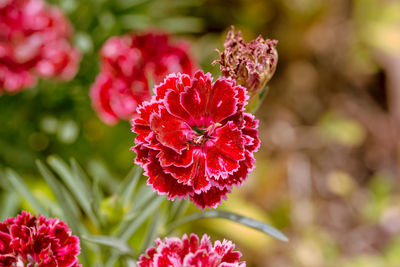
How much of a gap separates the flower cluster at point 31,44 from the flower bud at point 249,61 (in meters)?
0.90

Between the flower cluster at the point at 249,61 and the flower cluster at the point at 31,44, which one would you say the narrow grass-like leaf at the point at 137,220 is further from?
the flower cluster at the point at 31,44

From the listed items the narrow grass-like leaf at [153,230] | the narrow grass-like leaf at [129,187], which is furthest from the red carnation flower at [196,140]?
the narrow grass-like leaf at [153,230]

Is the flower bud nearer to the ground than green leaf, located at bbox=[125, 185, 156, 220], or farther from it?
farther from it

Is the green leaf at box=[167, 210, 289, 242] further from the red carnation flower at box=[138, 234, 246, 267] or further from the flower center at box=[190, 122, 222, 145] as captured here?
the flower center at box=[190, 122, 222, 145]

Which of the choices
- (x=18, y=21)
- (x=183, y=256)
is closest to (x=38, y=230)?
(x=183, y=256)

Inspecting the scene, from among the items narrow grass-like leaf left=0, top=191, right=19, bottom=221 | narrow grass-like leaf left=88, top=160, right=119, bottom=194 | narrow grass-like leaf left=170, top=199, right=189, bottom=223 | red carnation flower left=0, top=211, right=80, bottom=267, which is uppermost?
narrow grass-like leaf left=88, top=160, right=119, bottom=194

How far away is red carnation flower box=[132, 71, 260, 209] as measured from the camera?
2.75ft

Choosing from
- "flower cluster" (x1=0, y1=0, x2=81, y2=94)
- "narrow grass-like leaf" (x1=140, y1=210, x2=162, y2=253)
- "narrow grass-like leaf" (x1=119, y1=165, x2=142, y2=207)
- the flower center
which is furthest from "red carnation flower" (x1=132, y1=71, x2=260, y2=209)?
"flower cluster" (x1=0, y1=0, x2=81, y2=94)

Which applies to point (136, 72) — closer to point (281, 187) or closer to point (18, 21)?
point (18, 21)

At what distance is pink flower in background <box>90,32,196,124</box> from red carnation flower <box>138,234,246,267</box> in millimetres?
753

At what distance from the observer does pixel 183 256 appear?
2.80ft

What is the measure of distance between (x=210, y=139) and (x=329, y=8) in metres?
2.38

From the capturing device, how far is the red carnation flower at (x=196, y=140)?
84 cm

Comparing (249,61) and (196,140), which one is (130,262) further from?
(249,61)
